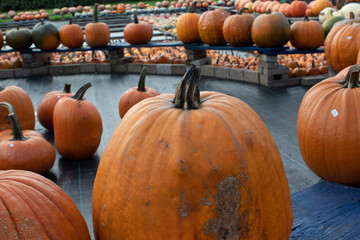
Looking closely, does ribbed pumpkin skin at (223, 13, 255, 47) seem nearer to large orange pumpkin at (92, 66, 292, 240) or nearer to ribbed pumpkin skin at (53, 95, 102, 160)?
ribbed pumpkin skin at (53, 95, 102, 160)

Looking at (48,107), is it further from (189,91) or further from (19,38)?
(19,38)

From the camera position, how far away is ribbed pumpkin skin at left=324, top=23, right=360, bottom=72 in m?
4.40

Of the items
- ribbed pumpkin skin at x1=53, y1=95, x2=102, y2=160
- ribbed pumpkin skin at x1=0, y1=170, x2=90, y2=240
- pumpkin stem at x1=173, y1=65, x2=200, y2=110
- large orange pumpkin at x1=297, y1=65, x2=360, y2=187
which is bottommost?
ribbed pumpkin skin at x1=53, y1=95, x2=102, y2=160

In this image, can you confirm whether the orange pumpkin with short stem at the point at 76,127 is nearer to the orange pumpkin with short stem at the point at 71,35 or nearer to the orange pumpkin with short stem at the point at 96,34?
the orange pumpkin with short stem at the point at 96,34

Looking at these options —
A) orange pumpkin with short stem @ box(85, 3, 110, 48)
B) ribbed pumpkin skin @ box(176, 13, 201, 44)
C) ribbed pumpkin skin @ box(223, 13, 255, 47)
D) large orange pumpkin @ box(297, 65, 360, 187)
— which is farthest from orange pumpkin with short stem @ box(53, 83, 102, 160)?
orange pumpkin with short stem @ box(85, 3, 110, 48)

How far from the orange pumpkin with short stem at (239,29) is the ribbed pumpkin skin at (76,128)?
11.8 ft

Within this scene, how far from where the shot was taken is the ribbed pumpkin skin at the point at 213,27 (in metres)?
7.04

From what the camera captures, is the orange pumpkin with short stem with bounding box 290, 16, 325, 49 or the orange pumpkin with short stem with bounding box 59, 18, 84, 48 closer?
the orange pumpkin with short stem with bounding box 290, 16, 325, 49

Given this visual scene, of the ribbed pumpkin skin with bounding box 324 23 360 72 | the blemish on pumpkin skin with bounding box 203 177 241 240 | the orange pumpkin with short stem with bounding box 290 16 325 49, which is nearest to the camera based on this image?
the blemish on pumpkin skin with bounding box 203 177 241 240

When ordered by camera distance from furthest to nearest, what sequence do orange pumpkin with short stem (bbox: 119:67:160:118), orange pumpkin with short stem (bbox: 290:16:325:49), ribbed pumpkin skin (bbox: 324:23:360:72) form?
orange pumpkin with short stem (bbox: 290:16:325:49)
ribbed pumpkin skin (bbox: 324:23:360:72)
orange pumpkin with short stem (bbox: 119:67:160:118)

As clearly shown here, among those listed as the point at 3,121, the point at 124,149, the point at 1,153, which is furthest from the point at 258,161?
the point at 3,121

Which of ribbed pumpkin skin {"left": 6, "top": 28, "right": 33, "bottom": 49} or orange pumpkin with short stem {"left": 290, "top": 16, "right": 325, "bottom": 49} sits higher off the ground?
ribbed pumpkin skin {"left": 6, "top": 28, "right": 33, "bottom": 49}

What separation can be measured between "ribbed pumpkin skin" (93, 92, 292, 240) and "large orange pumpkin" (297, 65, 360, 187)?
1.06 meters

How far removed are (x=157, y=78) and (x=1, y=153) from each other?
201 inches
